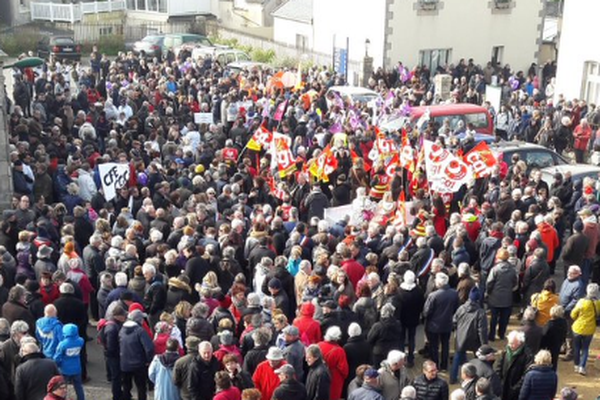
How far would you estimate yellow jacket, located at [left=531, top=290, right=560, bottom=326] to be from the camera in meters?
11.7

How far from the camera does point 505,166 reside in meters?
17.8

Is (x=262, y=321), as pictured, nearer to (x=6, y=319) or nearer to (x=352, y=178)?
(x=6, y=319)

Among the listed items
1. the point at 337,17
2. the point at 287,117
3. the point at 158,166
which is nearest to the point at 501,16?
the point at 337,17

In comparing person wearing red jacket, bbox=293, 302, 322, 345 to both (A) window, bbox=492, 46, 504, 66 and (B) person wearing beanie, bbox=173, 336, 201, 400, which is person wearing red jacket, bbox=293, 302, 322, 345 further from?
(A) window, bbox=492, 46, 504, 66

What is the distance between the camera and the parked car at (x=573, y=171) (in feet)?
59.8

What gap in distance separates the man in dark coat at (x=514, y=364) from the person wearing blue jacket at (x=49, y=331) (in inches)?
219

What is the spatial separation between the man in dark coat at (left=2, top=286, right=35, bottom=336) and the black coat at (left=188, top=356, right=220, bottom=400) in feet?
8.80

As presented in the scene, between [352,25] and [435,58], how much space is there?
12.4 feet

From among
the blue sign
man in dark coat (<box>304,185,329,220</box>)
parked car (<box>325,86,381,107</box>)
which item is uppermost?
the blue sign

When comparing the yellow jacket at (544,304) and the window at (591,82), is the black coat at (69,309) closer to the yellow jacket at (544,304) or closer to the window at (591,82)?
the yellow jacket at (544,304)

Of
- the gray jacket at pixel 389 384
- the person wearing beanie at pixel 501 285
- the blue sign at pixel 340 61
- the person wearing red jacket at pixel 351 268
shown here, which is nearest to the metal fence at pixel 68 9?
the blue sign at pixel 340 61

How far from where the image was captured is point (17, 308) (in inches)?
424

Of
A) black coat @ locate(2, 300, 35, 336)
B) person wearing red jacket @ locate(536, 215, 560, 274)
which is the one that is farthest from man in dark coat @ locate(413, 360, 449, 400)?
person wearing red jacket @ locate(536, 215, 560, 274)

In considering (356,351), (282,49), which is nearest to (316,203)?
(356,351)
